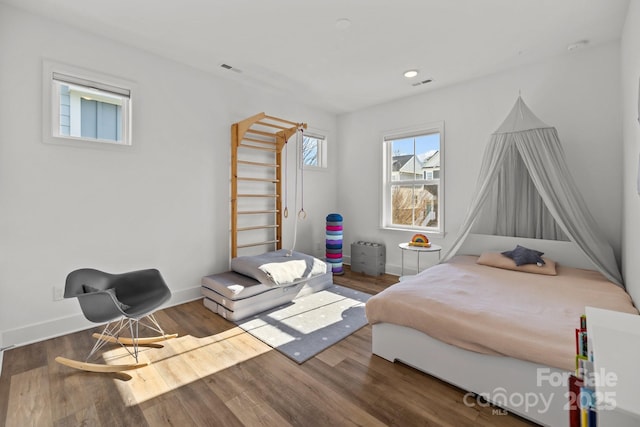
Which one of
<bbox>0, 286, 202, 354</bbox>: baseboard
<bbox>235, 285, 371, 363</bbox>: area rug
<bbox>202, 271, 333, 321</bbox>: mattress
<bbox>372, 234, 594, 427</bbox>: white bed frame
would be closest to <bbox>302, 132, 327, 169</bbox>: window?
<bbox>202, 271, 333, 321</bbox>: mattress

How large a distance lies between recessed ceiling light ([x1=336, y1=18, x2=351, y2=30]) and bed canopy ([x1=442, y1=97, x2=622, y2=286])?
191 cm

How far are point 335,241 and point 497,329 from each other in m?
2.98

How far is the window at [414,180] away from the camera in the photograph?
13.5 ft

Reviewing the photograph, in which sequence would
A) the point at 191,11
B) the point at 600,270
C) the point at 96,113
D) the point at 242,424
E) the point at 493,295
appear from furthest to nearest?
the point at 96,113, the point at 600,270, the point at 191,11, the point at 493,295, the point at 242,424

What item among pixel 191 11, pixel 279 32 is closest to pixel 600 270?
pixel 279 32

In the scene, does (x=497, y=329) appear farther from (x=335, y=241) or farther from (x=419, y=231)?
(x=335, y=241)

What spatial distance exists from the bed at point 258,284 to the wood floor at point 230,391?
0.53m

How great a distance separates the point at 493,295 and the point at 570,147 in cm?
208

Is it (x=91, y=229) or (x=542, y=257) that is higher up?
(x=91, y=229)

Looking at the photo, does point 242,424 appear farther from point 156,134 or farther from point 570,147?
point 570,147

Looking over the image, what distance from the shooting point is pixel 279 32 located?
2648mm

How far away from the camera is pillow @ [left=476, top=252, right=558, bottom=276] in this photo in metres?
2.72

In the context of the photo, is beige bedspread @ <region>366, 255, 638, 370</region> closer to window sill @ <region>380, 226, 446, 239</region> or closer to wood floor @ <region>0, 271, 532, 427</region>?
wood floor @ <region>0, 271, 532, 427</region>

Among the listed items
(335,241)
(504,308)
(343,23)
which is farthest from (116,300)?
(335,241)
